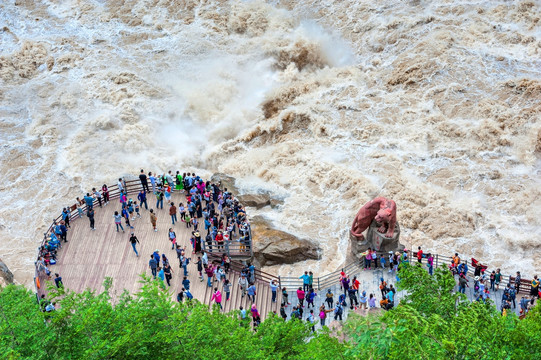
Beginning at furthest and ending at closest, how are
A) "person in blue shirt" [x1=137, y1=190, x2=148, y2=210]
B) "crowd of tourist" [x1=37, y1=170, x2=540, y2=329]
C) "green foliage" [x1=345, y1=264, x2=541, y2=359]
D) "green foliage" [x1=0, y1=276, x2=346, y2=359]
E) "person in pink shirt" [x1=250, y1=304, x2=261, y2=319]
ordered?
"person in blue shirt" [x1=137, y1=190, x2=148, y2=210] < "crowd of tourist" [x1=37, y1=170, x2=540, y2=329] < "person in pink shirt" [x1=250, y1=304, x2=261, y2=319] < "green foliage" [x1=0, y1=276, x2=346, y2=359] < "green foliage" [x1=345, y1=264, x2=541, y2=359]

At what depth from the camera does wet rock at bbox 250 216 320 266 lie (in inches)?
1128

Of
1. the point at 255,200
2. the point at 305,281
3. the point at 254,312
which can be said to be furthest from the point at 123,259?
the point at 255,200

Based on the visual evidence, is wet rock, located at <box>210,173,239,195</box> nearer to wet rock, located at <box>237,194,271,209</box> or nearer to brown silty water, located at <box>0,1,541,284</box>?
wet rock, located at <box>237,194,271,209</box>

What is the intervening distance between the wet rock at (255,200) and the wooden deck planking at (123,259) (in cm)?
622

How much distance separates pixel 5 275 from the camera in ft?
94.1

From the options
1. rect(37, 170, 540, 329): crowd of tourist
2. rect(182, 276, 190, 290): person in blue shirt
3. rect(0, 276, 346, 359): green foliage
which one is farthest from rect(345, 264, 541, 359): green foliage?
rect(182, 276, 190, 290): person in blue shirt

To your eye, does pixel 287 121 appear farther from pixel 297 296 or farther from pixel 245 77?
pixel 297 296

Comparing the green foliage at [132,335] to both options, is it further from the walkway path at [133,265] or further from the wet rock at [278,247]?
the wet rock at [278,247]

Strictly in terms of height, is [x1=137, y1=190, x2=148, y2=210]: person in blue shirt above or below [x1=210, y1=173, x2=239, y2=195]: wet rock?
below

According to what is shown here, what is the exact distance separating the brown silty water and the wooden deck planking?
450 centimetres

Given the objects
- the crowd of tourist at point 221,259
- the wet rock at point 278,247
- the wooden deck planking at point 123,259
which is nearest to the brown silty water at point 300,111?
the wet rock at point 278,247

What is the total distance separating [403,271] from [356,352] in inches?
187

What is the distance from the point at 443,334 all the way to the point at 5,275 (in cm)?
2192

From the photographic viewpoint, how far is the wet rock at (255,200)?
3384 centimetres
